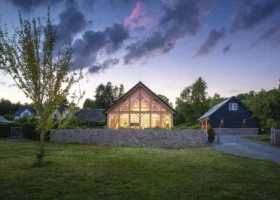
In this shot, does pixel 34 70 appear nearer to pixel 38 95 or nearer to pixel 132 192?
pixel 38 95

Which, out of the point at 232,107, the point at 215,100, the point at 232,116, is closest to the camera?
the point at 232,116

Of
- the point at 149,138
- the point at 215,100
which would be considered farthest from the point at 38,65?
the point at 215,100

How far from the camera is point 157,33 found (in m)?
17.5

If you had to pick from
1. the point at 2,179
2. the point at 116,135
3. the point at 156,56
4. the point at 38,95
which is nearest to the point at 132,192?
the point at 2,179

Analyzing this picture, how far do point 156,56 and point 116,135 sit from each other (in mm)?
8906

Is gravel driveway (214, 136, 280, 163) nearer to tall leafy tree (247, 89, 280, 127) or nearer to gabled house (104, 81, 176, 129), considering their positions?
tall leafy tree (247, 89, 280, 127)

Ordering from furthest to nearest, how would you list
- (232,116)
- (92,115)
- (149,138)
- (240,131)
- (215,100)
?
(215,100), (92,115), (232,116), (240,131), (149,138)

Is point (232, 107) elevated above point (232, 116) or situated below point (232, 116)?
above

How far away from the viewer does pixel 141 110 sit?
23.8 meters

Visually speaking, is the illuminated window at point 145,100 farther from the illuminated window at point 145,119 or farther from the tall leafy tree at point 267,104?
the tall leafy tree at point 267,104

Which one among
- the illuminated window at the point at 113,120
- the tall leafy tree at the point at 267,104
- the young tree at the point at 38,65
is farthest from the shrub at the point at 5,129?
the tall leafy tree at the point at 267,104

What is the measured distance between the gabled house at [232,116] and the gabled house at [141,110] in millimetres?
14496

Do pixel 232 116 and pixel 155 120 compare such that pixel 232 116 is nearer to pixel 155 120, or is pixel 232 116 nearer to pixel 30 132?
pixel 155 120

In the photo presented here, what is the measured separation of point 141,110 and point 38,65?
51.6 ft
